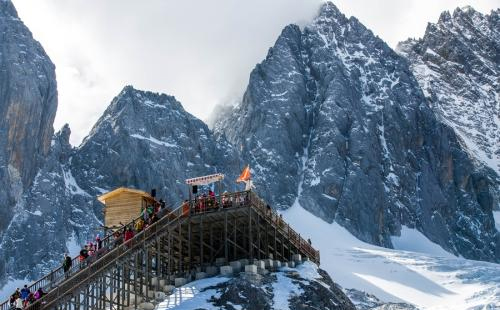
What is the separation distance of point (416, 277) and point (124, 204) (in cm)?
9996

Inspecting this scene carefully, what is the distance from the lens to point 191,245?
62094 mm

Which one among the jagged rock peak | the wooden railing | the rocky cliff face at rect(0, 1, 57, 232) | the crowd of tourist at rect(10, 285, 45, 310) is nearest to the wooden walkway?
the wooden railing

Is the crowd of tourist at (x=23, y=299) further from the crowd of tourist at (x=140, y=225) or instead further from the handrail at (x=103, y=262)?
the crowd of tourist at (x=140, y=225)

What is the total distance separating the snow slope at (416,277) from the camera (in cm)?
13619

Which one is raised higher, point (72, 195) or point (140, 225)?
point (72, 195)

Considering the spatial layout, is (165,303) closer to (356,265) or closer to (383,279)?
(383,279)

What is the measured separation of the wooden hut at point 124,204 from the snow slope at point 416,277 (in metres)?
74.0

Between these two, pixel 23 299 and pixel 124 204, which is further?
pixel 124 204

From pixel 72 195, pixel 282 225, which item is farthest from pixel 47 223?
pixel 282 225

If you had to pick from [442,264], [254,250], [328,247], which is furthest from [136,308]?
[328,247]

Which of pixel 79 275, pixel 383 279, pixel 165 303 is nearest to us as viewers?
pixel 79 275

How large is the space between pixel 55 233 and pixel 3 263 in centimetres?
1687

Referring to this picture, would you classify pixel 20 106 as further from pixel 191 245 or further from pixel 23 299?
pixel 23 299

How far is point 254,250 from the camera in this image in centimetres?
6175
